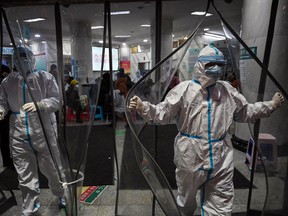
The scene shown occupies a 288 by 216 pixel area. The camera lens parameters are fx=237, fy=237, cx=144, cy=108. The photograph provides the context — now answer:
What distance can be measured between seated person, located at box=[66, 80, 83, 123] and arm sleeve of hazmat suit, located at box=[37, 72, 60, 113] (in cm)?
11

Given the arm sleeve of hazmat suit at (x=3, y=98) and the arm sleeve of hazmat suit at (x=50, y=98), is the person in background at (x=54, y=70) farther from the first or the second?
the arm sleeve of hazmat suit at (x=3, y=98)

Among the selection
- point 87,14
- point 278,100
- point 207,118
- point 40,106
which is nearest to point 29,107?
point 40,106

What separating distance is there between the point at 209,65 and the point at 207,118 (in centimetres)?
31

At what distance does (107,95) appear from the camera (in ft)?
10.2

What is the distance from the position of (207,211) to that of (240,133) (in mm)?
2052

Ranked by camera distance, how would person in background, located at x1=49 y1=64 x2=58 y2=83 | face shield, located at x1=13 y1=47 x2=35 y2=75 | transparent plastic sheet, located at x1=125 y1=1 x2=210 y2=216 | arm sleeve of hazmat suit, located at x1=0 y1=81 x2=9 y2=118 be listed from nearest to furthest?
transparent plastic sheet, located at x1=125 y1=1 x2=210 y2=216 → face shield, located at x1=13 y1=47 x2=35 y2=75 → person in background, located at x1=49 y1=64 x2=58 y2=83 → arm sleeve of hazmat suit, located at x1=0 y1=81 x2=9 y2=118

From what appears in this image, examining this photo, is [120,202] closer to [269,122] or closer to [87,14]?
[269,122]

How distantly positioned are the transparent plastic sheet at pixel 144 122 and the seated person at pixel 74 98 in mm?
462

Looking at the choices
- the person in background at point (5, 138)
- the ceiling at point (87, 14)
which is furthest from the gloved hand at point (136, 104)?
the person in background at point (5, 138)

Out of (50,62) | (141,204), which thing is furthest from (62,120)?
(141,204)

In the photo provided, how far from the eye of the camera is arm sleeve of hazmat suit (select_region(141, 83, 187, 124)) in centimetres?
138

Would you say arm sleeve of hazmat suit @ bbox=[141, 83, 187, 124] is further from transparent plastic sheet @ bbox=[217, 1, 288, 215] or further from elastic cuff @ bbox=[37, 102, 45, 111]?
elastic cuff @ bbox=[37, 102, 45, 111]

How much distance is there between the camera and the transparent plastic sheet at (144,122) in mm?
1241

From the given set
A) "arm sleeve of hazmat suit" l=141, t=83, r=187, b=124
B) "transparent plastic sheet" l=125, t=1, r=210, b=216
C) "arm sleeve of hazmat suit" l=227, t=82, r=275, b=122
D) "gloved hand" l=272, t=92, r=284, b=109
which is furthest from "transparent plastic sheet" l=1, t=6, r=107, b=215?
"gloved hand" l=272, t=92, r=284, b=109
